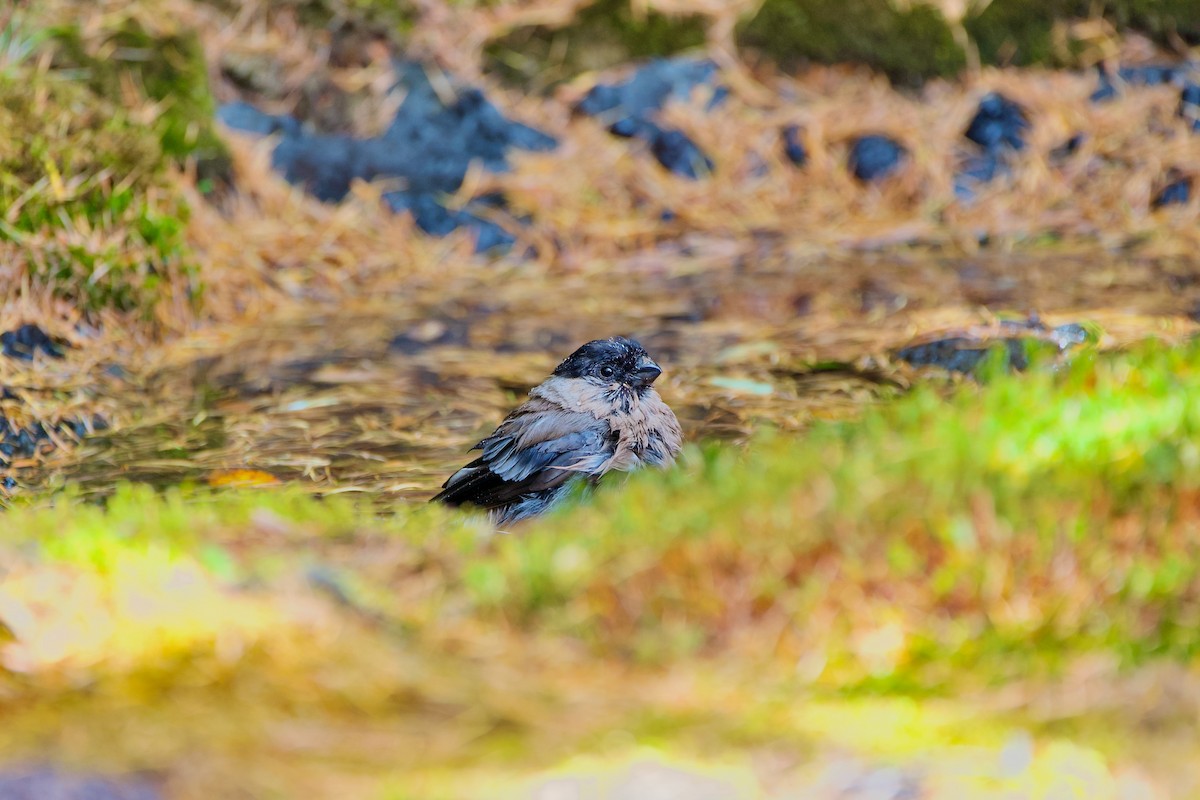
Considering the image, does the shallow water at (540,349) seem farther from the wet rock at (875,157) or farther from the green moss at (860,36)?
the green moss at (860,36)

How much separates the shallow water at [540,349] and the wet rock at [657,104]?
0.90 m

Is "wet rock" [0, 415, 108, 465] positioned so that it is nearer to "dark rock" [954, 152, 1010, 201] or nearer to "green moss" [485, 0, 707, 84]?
"green moss" [485, 0, 707, 84]

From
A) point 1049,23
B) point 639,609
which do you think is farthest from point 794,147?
point 639,609

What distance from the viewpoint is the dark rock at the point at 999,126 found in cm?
898

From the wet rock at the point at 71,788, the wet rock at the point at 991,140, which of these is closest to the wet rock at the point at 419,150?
the wet rock at the point at 991,140

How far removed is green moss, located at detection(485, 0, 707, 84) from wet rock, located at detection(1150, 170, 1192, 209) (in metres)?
2.94

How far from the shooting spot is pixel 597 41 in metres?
9.58

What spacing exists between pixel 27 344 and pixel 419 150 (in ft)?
9.67

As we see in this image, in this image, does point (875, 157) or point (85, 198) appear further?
point (875, 157)

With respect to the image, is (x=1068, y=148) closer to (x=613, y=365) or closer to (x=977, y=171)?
(x=977, y=171)

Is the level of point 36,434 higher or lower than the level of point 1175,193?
lower

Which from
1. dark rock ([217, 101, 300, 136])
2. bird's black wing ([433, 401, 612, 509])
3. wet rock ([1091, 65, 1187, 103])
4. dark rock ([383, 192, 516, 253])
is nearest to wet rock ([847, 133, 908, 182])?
wet rock ([1091, 65, 1187, 103])

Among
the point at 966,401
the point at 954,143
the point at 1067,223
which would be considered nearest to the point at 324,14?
the point at 954,143

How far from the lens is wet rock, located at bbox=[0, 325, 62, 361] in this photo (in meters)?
6.39
